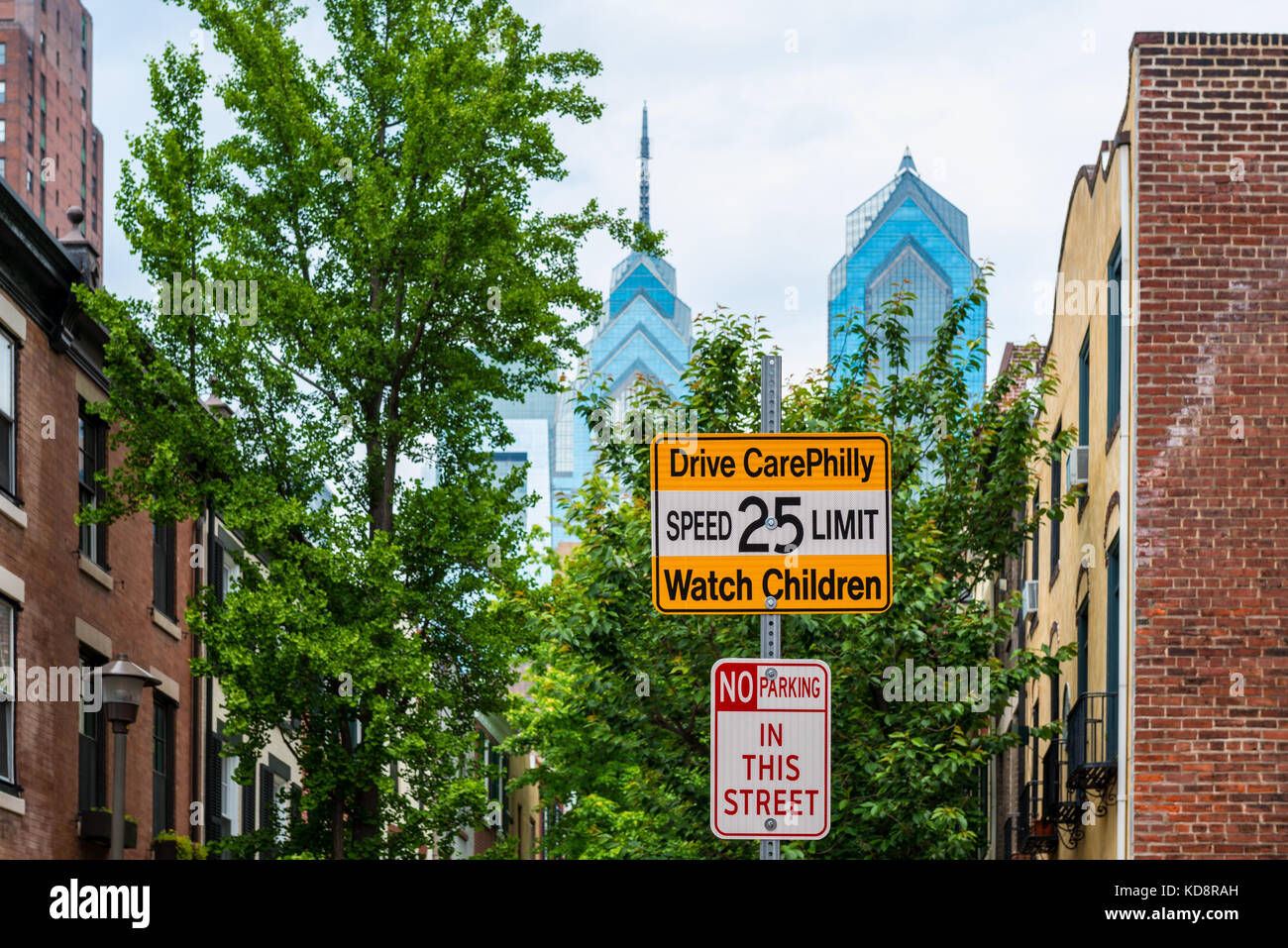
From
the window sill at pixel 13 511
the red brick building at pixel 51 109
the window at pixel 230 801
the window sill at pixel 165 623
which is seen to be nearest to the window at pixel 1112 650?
the window sill at pixel 13 511

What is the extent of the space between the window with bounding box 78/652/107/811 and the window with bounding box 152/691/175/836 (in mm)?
2295

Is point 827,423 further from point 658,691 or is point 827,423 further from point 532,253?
point 532,253

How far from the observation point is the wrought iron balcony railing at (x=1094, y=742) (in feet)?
62.6

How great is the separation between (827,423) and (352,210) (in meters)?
7.68

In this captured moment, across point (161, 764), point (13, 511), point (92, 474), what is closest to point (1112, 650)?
point (13, 511)

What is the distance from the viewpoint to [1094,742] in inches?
786

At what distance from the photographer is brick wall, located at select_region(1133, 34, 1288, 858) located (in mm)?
17391

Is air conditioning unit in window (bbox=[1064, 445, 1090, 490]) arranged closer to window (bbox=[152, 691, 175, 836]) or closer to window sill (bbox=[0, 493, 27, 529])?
window sill (bbox=[0, 493, 27, 529])

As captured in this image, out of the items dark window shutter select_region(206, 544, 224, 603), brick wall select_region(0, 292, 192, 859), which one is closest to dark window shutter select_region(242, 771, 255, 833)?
dark window shutter select_region(206, 544, 224, 603)

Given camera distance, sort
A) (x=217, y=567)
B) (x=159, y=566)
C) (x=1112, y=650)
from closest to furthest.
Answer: (x=1112, y=650) → (x=159, y=566) → (x=217, y=567)

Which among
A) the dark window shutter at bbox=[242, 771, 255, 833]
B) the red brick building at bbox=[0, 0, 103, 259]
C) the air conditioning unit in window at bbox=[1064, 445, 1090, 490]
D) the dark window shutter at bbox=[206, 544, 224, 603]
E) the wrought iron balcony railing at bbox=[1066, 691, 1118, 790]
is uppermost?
the red brick building at bbox=[0, 0, 103, 259]

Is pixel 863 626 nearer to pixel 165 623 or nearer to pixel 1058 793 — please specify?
pixel 1058 793

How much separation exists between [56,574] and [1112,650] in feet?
43.4
